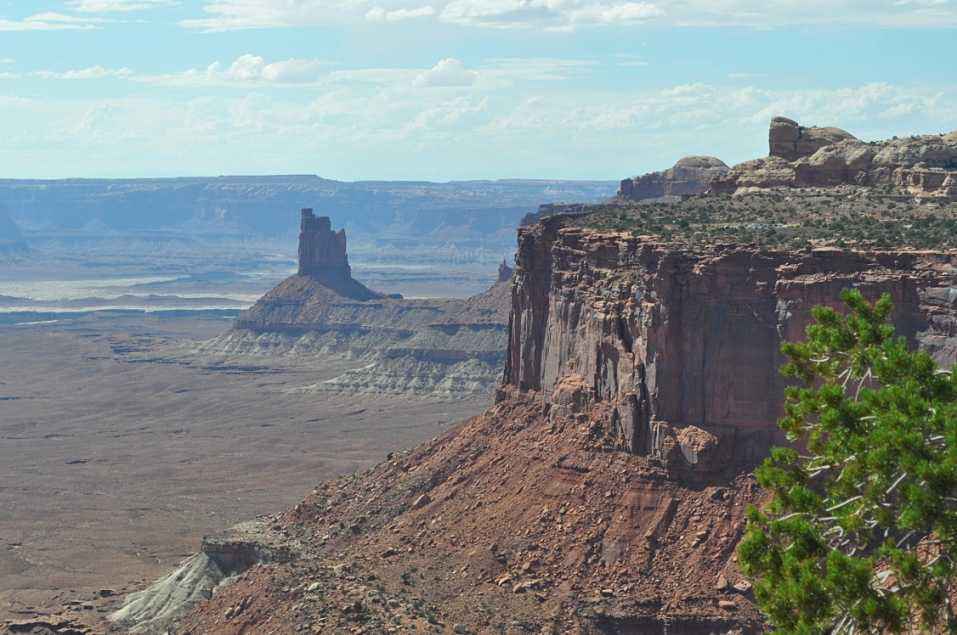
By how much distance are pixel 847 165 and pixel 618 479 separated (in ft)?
66.8

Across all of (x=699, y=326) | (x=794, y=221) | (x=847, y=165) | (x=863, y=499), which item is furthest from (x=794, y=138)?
(x=863, y=499)

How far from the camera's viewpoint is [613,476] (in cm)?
6525

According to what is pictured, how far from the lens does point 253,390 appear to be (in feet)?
635

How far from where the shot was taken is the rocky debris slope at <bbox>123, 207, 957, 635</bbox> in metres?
59.4

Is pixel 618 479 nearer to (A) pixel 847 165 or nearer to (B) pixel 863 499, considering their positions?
(A) pixel 847 165

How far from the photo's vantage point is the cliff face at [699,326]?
5762 centimetres

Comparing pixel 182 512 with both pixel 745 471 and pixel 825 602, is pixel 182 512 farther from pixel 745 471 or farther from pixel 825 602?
pixel 825 602

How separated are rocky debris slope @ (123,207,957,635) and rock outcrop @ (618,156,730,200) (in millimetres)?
55293

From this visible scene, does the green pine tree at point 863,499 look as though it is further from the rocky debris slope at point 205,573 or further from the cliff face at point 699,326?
the rocky debris slope at point 205,573

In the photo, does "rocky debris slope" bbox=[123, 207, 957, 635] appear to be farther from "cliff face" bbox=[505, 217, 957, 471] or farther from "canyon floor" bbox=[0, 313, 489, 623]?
"canyon floor" bbox=[0, 313, 489, 623]

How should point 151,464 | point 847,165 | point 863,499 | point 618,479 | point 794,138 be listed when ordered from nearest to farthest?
1. point 863,499
2. point 618,479
3. point 847,165
4. point 794,138
5. point 151,464

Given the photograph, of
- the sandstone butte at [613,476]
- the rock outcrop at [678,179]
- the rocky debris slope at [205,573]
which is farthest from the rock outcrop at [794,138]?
the rock outcrop at [678,179]

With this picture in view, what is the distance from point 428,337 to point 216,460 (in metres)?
49.6

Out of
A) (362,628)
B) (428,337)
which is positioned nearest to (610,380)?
(362,628)
